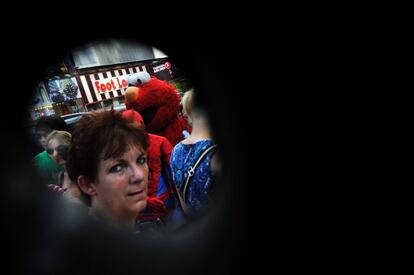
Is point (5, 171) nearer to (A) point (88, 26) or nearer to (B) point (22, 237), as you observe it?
(B) point (22, 237)

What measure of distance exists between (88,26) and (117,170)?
60 centimetres

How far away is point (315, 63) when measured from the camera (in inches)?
13.1

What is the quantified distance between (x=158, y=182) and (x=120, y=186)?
0.50 metres

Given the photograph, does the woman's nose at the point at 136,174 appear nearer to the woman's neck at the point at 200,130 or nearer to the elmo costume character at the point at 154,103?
the woman's neck at the point at 200,130

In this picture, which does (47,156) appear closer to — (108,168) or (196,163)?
(108,168)

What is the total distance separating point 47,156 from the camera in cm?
160

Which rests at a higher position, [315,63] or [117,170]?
[315,63]

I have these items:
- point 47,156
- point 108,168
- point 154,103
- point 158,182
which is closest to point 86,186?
point 108,168

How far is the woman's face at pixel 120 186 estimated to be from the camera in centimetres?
85

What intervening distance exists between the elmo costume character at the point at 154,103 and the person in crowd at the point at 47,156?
0.54 metres

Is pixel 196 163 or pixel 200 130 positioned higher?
pixel 200 130

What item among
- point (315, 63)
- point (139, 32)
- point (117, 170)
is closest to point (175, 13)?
point (139, 32)

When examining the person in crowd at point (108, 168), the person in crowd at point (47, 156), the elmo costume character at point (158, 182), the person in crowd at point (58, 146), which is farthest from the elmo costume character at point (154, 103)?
the person in crowd at point (108, 168)

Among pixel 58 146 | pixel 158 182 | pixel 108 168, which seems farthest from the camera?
pixel 58 146
